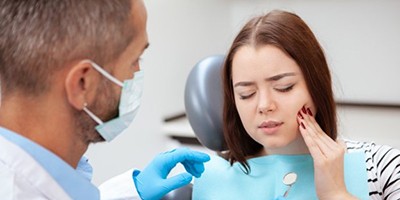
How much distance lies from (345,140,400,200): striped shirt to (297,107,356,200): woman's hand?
0.13 meters

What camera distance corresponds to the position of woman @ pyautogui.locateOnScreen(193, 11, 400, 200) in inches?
44.8

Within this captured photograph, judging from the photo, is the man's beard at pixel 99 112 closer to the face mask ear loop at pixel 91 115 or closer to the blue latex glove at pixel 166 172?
the face mask ear loop at pixel 91 115

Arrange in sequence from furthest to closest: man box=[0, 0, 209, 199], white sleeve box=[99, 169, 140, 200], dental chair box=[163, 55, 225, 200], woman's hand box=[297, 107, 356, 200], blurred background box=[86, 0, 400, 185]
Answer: blurred background box=[86, 0, 400, 185]
dental chair box=[163, 55, 225, 200]
white sleeve box=[99, 169, 140, 200]
woman's hand box=[297, 107, 356, 200]
man box=[0, 0, 209, 199]

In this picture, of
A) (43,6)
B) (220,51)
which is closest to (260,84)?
(43,6)

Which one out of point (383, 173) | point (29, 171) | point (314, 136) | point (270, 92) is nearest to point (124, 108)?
point (29, 171)

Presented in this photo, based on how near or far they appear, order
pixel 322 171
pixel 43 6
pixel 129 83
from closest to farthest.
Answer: pixel 43 6
pixel 129 83
pixel 322 171

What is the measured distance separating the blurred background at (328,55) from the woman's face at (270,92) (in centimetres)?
118

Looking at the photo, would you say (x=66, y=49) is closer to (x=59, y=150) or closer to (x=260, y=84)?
Answer: (x=59, y=150)

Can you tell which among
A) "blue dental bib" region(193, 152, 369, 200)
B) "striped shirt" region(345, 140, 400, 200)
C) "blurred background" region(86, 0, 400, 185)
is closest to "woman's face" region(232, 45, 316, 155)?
"blue dental bib" region(193, 152, 369, 200)

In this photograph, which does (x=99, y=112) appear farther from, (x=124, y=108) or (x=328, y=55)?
(x=328, y=55)

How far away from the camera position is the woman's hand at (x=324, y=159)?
112 cm

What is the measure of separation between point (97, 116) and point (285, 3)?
1.84 m

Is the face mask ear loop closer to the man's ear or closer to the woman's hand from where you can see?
the man's ear

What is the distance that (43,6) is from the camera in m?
0.92
